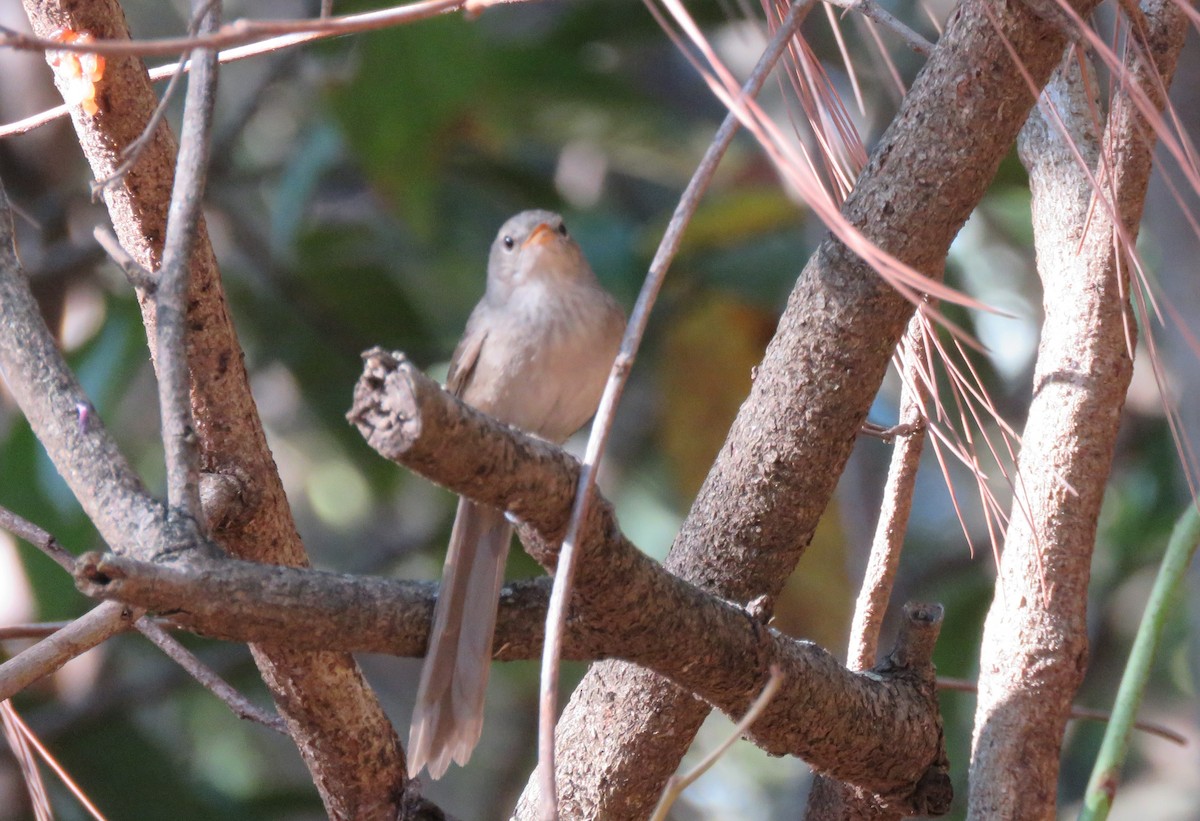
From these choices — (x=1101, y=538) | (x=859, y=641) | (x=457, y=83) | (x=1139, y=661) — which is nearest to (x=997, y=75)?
(x=1139, y=661)

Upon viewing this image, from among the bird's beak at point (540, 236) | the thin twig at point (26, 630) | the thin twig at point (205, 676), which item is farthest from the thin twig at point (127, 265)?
the bird's beak at point (540, 236)

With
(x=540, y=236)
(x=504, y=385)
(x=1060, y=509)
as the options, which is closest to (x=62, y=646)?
(x=1060, y=509)

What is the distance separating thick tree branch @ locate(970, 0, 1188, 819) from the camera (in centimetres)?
169

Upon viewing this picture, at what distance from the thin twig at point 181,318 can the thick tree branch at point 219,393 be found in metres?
0.24

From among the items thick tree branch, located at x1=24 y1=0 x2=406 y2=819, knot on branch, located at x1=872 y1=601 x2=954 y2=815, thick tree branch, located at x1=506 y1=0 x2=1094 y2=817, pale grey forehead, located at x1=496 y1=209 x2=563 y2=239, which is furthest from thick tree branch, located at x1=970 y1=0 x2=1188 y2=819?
pale grey forehead, located at x1=496 y1=209 x2=563 y2=239

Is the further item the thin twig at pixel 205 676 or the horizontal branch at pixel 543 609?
the thin twig at pixel 205 676

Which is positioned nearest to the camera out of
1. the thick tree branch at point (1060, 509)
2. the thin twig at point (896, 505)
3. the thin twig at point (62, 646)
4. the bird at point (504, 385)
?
the thin twig at point (62, 646)

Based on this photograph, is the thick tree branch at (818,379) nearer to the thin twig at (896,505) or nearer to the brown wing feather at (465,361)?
the thin twig at (896,505)

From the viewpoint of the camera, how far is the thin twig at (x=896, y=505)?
6.00 ft

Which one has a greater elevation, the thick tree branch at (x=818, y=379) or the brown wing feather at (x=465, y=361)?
the brown wing feather at (x=465, y=361)

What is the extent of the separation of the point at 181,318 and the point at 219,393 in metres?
0.39

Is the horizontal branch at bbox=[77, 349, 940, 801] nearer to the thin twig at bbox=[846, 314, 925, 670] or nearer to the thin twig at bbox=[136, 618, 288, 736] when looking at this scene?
the thin twig at bbox=[846, 314, 925, 670]

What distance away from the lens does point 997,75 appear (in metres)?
1.44

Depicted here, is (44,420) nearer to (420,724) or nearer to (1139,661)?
(420,724)
